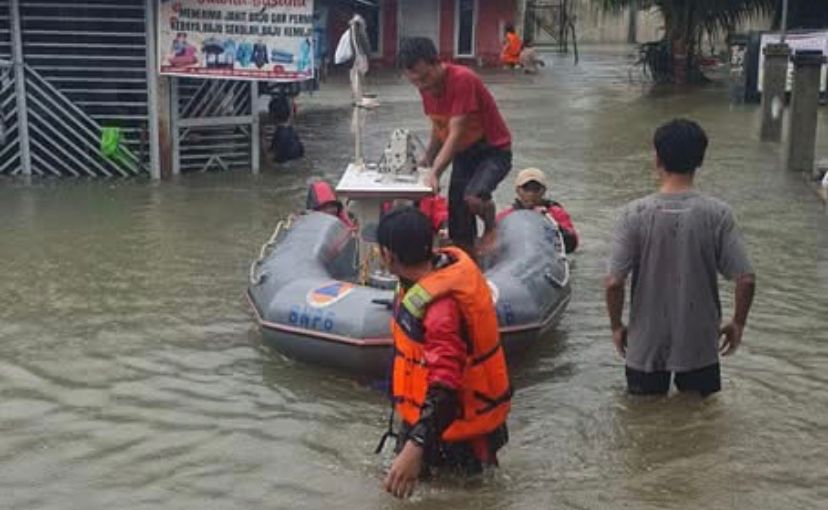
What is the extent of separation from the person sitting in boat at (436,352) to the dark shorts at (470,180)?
2.76 m

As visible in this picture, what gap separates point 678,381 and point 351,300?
1.77 metres

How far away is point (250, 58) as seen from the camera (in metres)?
12.4

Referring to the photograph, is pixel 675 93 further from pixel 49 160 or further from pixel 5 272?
pixel 5 272

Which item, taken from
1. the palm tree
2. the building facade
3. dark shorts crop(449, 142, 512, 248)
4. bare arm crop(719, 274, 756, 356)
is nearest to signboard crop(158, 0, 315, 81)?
dark shorts crop(449, 142, 512, 248)

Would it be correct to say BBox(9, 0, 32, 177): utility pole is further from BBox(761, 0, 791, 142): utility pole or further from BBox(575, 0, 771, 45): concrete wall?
BBox(575, 0, 771, 45): concrete wall

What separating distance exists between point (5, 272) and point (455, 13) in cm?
2513

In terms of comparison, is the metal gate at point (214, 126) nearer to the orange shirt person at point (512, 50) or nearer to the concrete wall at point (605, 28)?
the orange shirt person at point (512, 50)

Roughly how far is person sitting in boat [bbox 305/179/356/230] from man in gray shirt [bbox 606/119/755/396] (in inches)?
128

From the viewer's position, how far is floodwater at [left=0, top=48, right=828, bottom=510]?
16.4 feet

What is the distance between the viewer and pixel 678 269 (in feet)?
17.0

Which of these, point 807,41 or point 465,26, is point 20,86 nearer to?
point 807,41

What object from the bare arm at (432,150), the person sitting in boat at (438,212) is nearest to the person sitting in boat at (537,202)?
the person sitting in boat at (438,212)

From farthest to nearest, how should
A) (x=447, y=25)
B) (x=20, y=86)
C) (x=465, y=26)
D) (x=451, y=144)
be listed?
(x=465, y=26) → (x=447, y=25) → (x=20, y=86) → (x=451, y=144)

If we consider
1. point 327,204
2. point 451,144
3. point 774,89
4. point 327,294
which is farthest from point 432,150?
point 774,89
